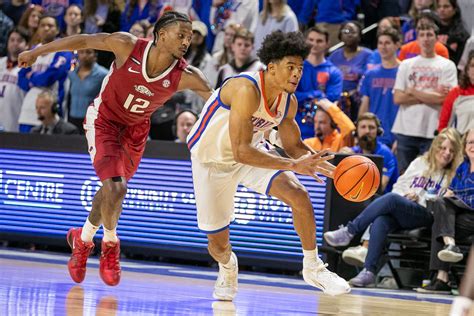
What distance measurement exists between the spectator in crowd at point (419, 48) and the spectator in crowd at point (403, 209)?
1.59 metres

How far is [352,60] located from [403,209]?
118 inches

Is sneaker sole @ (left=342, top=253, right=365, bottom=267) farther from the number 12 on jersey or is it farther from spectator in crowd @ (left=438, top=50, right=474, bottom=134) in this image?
the number 12 on jersey

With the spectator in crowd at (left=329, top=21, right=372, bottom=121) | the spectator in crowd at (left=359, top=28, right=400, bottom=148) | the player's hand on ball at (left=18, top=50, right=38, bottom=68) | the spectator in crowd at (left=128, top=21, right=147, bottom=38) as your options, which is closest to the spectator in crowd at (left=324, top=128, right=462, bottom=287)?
the spectator in crowd at (left=359, top=28, right=400, bottom=148)

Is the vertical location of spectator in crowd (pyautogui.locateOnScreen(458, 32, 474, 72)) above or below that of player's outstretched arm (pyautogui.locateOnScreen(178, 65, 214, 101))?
above

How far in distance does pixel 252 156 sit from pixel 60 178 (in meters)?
4.65

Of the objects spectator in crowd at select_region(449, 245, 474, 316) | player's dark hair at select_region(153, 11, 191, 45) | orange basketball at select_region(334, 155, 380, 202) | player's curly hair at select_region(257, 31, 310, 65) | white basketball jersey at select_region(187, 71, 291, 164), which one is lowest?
spectator in crowd at select_region(449, 245, 474, 316)

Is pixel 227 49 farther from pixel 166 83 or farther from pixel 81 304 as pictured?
pixel 81 304

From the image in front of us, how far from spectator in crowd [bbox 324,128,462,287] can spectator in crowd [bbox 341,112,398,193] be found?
21.1 inches

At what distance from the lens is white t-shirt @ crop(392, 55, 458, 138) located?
394 inches

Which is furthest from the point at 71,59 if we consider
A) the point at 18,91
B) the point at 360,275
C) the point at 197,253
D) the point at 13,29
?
the point at 360,275

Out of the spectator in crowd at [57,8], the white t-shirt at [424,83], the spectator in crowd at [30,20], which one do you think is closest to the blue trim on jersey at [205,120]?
the white t-shirt at [424,83]

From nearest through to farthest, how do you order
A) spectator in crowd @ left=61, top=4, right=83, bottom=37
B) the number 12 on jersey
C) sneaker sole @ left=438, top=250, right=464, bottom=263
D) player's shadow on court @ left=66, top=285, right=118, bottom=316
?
player's shadow on court @ left=66, top=285, right=118, bottom=316, the number 12 on jersey, sneaker sole @ left=438, top=250, right=464, bottom=263, spectator in crowd @ left=61, top=4, right=83, bottom=37

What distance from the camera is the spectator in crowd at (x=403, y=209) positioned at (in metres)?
8.77

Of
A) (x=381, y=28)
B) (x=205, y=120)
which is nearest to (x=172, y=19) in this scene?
(x=205, y=120)
